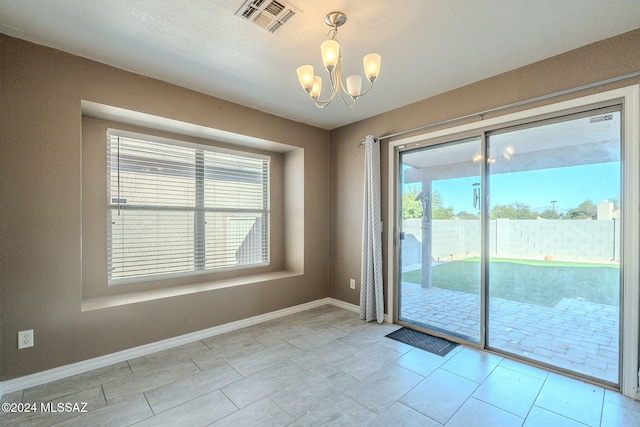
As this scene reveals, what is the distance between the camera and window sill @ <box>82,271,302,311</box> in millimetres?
2601

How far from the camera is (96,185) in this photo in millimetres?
2805

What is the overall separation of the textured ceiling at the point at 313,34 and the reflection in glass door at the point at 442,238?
848 mm

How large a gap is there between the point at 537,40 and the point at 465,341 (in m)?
2.76

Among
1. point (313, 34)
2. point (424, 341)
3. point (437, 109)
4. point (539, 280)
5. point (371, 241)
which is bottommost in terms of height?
point (424, 341)

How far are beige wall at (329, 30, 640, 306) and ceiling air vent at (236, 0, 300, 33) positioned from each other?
6.39ft

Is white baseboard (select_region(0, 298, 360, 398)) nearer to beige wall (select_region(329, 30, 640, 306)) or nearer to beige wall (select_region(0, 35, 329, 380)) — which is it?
beige wall (select_region(0, 35, 329, 380))

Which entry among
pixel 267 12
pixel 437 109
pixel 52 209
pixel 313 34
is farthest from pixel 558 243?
pixel 52 209

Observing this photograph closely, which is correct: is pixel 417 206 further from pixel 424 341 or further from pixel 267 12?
pixel 267 12

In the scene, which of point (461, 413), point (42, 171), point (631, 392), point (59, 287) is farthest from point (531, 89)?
point (59, 287)

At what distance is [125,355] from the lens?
260 cm

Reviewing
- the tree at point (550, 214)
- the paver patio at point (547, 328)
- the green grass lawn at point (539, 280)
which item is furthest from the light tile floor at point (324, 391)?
the tree at point (550, 214)

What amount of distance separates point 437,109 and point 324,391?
117 inches

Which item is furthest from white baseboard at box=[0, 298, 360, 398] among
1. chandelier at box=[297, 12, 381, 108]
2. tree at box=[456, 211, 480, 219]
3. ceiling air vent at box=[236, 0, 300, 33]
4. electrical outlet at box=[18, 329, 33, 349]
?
ceiling air vent at box=[236, 0, 300, 33]

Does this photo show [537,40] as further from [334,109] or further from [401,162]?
[334,109]
